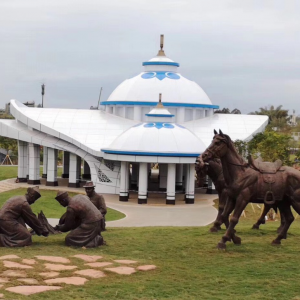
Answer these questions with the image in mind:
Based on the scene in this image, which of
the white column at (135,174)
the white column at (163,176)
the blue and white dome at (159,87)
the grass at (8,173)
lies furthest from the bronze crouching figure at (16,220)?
the grass at (8,173)

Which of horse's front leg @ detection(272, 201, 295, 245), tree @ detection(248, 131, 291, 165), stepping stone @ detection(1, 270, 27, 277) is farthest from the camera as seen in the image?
tree @ detection(248, 131, 291, 165)

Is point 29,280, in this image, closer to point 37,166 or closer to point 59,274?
point 59,274

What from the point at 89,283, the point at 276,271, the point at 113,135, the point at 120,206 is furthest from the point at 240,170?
the point at 113,135

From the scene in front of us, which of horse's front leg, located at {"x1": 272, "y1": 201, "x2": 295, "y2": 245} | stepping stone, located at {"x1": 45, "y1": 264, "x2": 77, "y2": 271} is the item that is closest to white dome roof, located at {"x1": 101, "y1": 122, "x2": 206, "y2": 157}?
horse's front leg, located at {"x1": 272, "y1": 201, "x2": 295, "y2": 245}

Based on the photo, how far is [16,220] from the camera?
1225cm

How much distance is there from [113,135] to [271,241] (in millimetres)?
20741

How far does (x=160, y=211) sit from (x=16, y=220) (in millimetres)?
14586

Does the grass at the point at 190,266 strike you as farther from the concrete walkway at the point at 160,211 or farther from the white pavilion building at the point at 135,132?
the white pavilion building at the point at 135,132

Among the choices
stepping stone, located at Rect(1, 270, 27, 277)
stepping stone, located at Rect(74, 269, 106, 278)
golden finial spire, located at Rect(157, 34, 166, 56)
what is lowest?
stepping stone, located at Rect(74, 269, 106, 278)

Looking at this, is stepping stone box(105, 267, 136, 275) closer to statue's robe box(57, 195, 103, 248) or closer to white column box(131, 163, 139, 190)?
statue's robe box(57, 195, 103, 248)

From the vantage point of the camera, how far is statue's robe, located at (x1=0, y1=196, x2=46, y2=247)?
12094 millimetres

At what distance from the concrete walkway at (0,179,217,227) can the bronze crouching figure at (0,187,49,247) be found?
791 centimetres

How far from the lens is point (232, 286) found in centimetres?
942

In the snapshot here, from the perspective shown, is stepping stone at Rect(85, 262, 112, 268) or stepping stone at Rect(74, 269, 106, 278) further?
stepping stone at Rect(85, 262, 112, 268)
